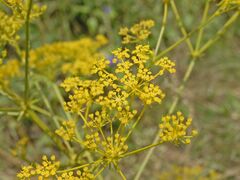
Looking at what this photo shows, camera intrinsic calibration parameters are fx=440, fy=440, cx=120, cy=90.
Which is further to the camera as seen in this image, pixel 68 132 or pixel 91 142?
pixel 68 132

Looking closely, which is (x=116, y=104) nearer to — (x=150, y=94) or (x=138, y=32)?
(x=150, y=94)

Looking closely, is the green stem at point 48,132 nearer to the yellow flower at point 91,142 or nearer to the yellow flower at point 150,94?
the yellow flower at point 91,142

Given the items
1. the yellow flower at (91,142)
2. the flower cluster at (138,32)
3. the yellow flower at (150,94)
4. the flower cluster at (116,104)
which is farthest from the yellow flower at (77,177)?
the flower cluster at (138,32)

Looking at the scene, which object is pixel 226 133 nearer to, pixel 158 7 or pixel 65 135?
pixel 158 7

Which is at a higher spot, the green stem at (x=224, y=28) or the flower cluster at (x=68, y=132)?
the green stem at (x=224, y=28)


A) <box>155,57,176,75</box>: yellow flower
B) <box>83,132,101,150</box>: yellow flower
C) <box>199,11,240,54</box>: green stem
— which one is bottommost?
<box>83,132,101,150</box>: yellow flower

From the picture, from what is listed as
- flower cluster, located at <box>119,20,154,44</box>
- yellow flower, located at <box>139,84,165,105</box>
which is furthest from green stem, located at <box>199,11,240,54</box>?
yellow flower, located at <box>139,84,165,105</box>

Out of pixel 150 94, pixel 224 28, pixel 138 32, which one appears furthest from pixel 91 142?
pixel 224 28

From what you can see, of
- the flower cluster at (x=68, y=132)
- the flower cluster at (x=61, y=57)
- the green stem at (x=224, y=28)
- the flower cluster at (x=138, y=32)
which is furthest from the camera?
the flower cluster at (x=61, y=57)

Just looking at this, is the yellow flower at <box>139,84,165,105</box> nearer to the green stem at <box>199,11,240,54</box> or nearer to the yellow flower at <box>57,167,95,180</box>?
the yellow flower at <box>57,167,95,180</box>

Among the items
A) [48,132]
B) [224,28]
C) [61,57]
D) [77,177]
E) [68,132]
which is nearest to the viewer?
[77,177]

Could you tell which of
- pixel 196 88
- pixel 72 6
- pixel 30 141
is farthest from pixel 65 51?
pixel 196 88
